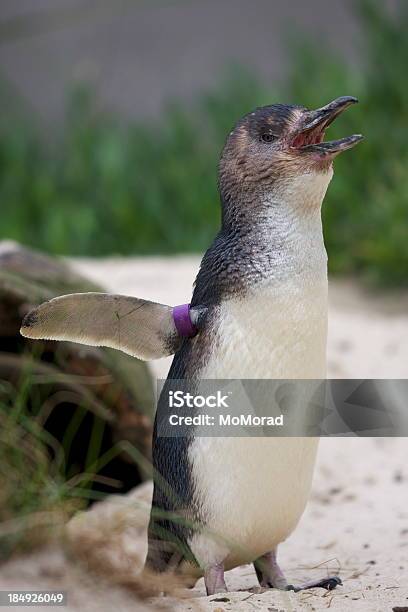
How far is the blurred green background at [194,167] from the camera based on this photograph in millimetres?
4645

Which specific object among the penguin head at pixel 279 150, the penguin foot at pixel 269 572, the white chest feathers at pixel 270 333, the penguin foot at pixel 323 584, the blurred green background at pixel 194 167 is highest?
the blurred green background at pixel 194 167

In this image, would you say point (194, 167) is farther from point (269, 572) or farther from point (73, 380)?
point (269, 572)

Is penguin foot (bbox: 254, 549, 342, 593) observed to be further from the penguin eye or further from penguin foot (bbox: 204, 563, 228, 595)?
the penguin eye

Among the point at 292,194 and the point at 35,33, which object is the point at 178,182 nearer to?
the point at 35,33

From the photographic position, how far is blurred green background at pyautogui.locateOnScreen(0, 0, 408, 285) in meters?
4.64

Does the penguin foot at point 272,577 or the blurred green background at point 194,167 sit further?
the blurred green background at point 194,167

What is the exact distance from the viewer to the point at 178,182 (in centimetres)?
544

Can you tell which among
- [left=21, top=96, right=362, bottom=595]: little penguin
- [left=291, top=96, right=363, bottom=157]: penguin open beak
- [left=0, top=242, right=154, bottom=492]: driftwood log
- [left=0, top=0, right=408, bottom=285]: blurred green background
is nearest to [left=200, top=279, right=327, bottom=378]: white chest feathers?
[left=21, top=96, right=362, bottom=595]: little penguin

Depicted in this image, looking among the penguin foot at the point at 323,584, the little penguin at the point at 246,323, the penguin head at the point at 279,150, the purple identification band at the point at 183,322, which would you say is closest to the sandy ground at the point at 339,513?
the penguin foot at the point at 323,584

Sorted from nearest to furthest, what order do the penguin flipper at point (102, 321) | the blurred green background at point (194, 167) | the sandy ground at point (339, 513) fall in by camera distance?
the sandy ground at point (339, 513), the penguin flipper at point (102, 321), the blurred green background at point (194, 167)

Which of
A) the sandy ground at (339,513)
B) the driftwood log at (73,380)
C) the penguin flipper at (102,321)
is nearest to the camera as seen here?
the sandy ground at (339,513)

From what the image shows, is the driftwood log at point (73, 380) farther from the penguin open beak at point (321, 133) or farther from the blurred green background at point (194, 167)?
the blurred green background at point (194, 167)

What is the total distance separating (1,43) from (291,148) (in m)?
5.98

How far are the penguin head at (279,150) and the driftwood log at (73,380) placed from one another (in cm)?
86
